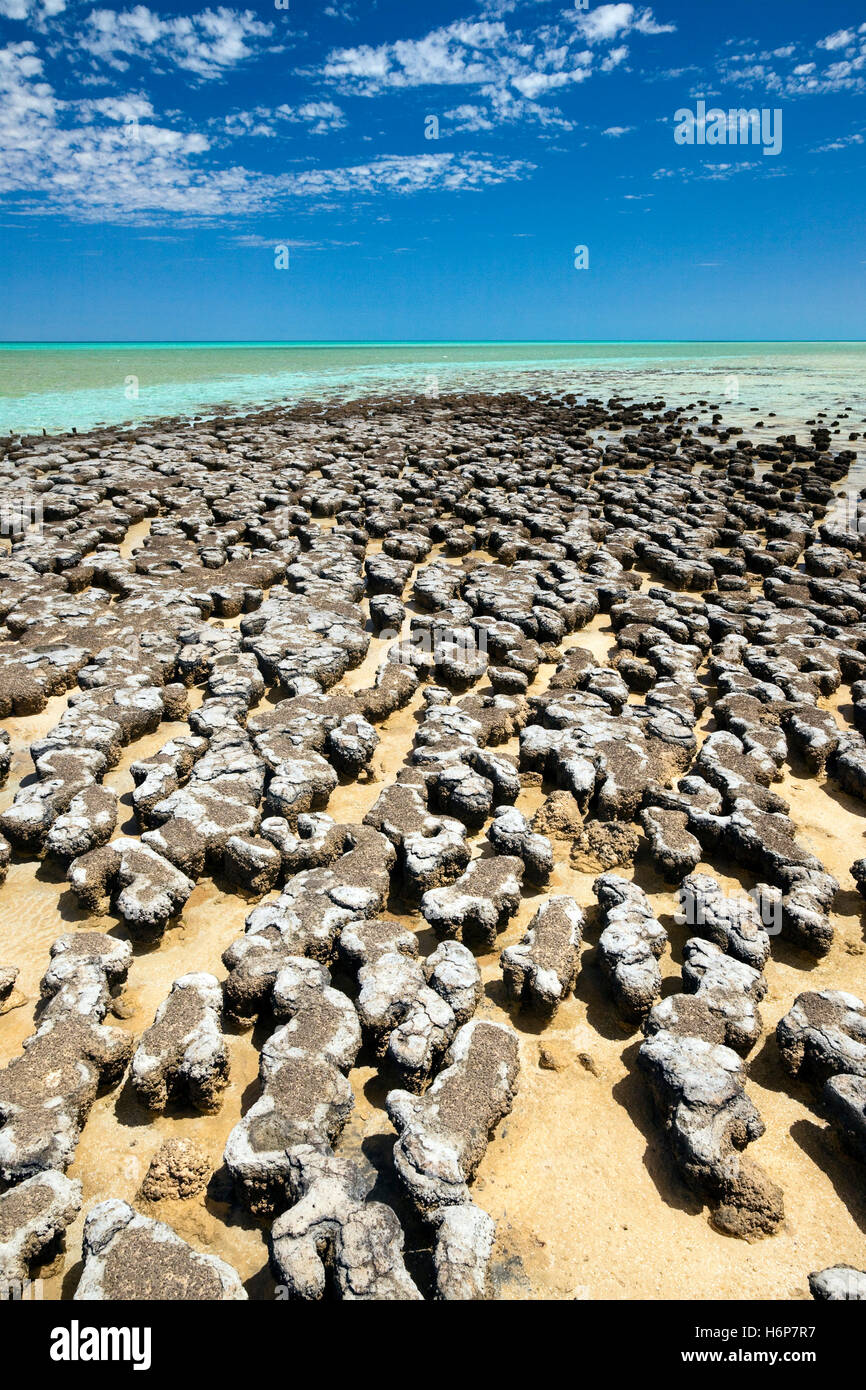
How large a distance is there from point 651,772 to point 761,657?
296cm

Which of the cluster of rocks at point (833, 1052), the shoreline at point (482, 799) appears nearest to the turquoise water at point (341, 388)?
the shoreline at point (482, 799)

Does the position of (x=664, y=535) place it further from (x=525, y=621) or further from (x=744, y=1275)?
(x=744, y=1275)

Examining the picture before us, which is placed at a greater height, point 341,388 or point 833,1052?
point 341,388

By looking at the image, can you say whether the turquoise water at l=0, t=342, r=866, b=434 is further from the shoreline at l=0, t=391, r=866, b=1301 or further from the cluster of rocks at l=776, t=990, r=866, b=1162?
the cluster of rocks at l=776, t=990, r=866, b=1162

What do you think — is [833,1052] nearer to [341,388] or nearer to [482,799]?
[482,799]

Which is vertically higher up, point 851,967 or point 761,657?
point 761,657

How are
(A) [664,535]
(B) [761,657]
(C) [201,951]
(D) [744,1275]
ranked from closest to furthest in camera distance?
1. (D) [744,1275]
2. (C) [201,951]
3. (B) [761,657]
4. (A) [664,535]

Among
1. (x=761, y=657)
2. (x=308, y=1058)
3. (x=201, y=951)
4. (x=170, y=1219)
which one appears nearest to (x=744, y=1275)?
(x=308, y=1058)

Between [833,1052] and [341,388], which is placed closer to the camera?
[833,1052]

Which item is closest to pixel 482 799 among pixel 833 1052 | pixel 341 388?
pixel 833 1052

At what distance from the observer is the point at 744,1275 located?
3.15 metres

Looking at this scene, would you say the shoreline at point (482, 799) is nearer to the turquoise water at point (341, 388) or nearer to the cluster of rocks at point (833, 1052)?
the cluster of rocks at point (833, 1052)

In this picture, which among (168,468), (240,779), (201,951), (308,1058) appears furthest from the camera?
(168,468)

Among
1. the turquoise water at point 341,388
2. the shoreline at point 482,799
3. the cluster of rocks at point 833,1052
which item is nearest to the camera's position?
the shoreline at point 482,799
